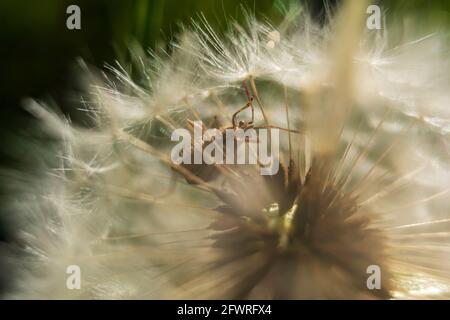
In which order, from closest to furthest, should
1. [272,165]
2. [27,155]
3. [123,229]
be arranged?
[272,165], [123,229], [27,155]

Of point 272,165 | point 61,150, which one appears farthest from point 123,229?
point 272,165

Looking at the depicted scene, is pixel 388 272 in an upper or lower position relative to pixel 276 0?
lower

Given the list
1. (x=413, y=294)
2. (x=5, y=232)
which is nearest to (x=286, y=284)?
(x=413, y=294)

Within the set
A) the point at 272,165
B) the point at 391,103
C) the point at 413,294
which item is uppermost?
the point at 391,103

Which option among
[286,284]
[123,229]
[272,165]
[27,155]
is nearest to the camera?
[286,284]

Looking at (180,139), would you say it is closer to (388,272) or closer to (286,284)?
(286,284)

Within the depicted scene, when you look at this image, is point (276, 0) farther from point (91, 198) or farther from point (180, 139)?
point (91, 198)

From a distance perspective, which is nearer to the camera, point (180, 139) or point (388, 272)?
point (388, 272)
